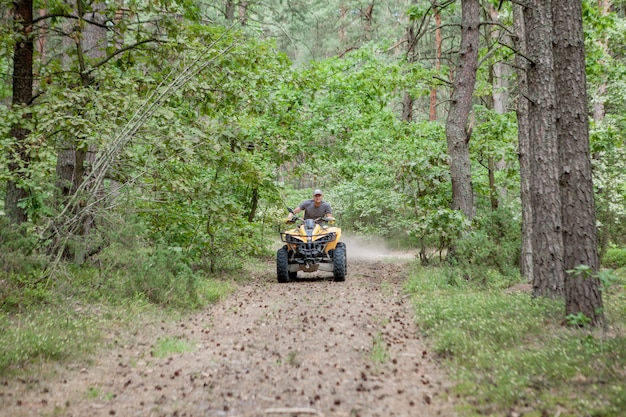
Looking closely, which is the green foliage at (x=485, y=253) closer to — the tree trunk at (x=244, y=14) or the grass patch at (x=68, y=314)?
the grass patch at (x=68, y=314)

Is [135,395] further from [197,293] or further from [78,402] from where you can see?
[197,293]

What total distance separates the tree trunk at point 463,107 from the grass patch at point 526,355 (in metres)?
4.38

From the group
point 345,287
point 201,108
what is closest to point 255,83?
point 201,108

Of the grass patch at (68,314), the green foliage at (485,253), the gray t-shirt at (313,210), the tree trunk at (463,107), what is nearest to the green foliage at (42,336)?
the grass patch at (68,314)

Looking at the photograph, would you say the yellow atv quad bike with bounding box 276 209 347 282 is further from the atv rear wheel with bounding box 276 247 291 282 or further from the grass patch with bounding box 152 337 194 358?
the grass patch with bounding box 152 337 194 358

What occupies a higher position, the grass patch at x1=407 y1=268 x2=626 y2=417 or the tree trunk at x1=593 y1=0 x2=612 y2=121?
the tree trunk at x1=593 y1=0 x2=612 y2=121

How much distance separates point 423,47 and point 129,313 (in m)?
22.0

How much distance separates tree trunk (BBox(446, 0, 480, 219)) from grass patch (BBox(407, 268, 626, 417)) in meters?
4.38

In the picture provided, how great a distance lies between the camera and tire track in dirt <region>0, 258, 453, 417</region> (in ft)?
13.7

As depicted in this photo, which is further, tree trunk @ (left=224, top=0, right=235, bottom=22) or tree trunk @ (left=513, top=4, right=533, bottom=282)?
tree trunk @ (left=224, top=0, right=235, bottom=22)

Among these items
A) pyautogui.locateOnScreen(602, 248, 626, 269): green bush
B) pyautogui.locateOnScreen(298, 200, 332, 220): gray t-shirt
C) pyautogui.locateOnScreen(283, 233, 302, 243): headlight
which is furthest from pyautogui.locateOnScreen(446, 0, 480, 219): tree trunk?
pyautogui.locateOnScreen(602, 248, 626, 269): green bush

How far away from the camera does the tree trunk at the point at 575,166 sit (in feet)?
18.7

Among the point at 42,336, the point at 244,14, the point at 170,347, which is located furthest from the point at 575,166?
the point at 244,14

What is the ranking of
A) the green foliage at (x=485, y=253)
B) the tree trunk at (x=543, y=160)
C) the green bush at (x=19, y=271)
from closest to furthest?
the green bush at (x=19, y=271) < the tree trunk at (x=543, y=160) < the green foliage at (x=485, y=253)
